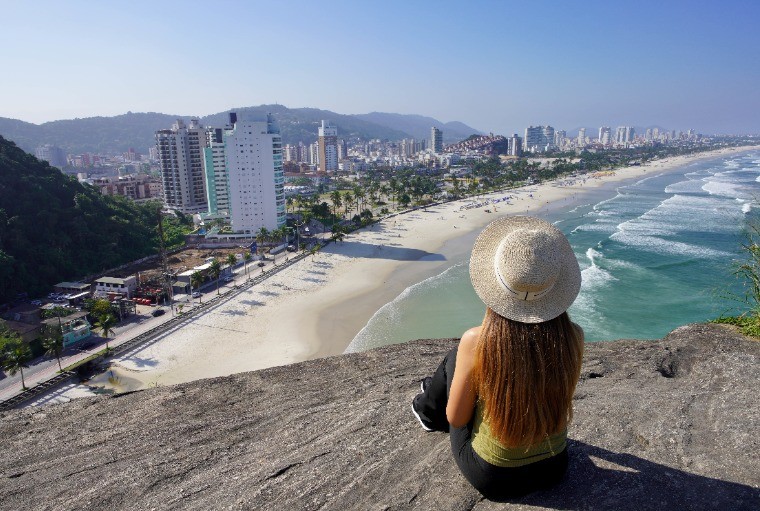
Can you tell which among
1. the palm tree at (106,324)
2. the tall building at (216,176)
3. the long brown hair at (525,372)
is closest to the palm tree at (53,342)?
the palm tree at (106,324)

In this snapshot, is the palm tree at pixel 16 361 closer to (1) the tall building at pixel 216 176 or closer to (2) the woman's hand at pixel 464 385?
(2) the woman's hand at pixel 464 385

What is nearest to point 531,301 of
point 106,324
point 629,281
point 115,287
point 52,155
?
point 106,324

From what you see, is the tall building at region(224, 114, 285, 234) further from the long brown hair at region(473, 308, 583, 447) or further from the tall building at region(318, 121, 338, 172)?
the tall building at region(318, 121, 338, 172)

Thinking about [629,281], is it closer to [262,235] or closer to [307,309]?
[307,309]

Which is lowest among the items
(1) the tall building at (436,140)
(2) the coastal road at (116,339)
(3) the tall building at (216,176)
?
(2) the coastal road at (116,339)

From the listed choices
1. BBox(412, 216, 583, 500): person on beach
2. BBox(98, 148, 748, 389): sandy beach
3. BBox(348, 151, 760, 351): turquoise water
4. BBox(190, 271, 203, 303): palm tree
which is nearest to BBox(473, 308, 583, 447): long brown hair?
BBox(412, 216, 583, 500): person on beach

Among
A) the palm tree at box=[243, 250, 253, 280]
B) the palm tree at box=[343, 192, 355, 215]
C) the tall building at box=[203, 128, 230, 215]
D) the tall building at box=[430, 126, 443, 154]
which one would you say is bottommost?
the palm tree at box=[243, 250, 253, 280]

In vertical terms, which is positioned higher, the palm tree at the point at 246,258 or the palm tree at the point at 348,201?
the palm tree at the point at 348,201
